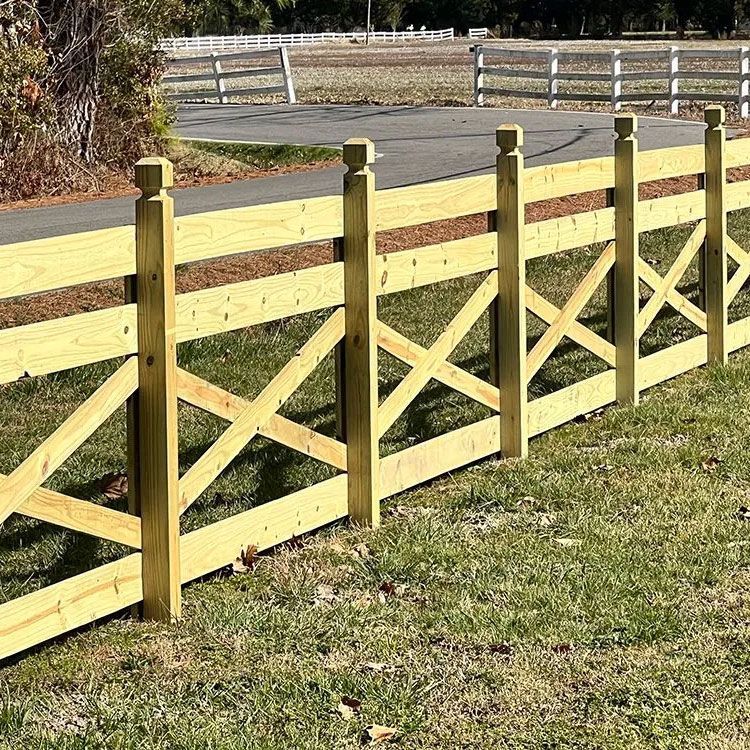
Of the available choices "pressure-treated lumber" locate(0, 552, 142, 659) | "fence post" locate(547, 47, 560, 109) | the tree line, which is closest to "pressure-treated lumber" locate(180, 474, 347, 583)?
"pressure-treated lumber" locate(0, 552, 142, 659)

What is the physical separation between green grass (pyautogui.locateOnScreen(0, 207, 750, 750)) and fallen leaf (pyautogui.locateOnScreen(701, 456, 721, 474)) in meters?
0.02

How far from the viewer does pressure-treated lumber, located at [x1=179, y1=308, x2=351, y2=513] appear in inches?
220

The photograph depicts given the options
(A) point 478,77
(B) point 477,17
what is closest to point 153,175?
(A) point 478,77

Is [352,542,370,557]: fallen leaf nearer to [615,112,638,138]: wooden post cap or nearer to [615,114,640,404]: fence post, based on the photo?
[615,114,640,404]: fence post

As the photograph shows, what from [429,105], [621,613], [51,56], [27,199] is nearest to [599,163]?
[621,613]

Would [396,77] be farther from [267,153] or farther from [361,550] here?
[361,550]

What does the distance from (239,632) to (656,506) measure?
232 cm

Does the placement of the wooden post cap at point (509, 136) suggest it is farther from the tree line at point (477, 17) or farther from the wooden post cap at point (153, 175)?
the tree line at point (477, 17)

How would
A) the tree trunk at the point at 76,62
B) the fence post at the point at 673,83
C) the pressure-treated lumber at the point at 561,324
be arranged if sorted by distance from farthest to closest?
the fence post at the point at 673,83
the tree trunk at the point at 76,62
the pressure-treated lumber at the point at 561,324

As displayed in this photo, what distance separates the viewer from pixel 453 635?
17.3ft

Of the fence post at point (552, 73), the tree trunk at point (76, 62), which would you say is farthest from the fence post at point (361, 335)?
the fence post at point (552, 73)

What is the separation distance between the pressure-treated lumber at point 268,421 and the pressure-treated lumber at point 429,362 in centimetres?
34

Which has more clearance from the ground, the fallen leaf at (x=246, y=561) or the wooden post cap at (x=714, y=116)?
the wooden post cap at (x=714, y=116)

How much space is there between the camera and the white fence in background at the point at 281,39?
7750 cm
